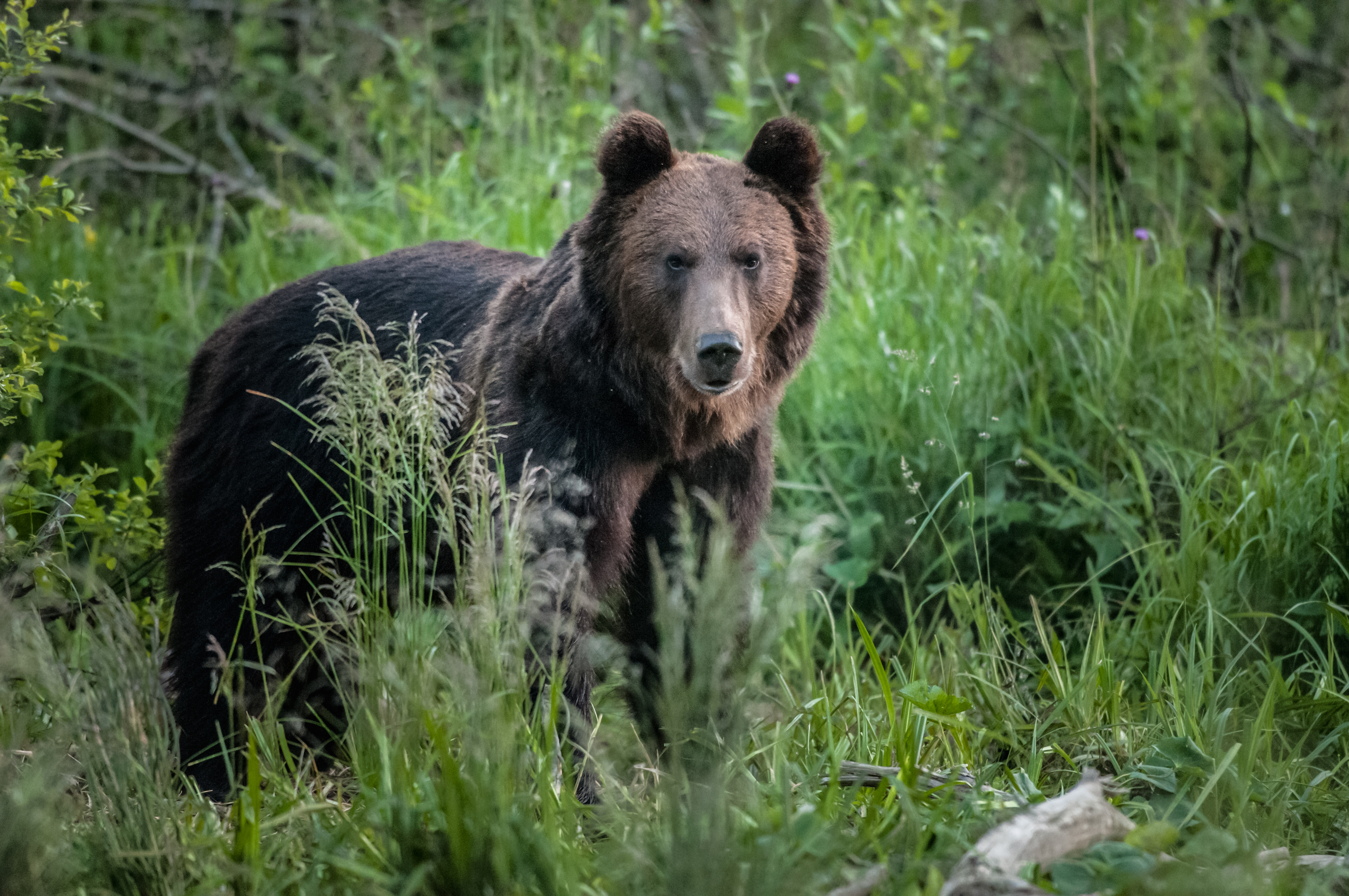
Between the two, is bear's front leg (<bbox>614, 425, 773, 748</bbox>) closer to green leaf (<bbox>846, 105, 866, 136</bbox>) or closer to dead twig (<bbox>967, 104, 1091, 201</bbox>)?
dead twig (<bbox>967, 104, 1091, 201</bbox>)

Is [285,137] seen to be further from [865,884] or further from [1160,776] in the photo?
[865,884]

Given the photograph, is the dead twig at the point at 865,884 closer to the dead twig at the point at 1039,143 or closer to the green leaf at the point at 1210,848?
the green leaf at the point at 1210,848

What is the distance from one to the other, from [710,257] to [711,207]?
0.58 ft

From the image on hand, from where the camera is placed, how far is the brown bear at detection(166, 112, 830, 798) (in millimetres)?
3283

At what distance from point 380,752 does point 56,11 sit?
251 inches

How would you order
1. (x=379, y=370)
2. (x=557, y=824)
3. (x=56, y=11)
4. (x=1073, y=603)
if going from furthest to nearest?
(x=56, y=11) < (x=1073, y=603) < (x=379, y=370) < (x=557, y=824)

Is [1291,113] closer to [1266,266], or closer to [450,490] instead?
[1266,266]

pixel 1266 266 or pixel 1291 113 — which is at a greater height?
pixel 1291 113

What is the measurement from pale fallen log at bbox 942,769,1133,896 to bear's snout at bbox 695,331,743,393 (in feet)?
4.84

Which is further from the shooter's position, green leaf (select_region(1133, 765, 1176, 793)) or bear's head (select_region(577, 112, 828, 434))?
bear's head (select_region(577, 112, 828, 434))

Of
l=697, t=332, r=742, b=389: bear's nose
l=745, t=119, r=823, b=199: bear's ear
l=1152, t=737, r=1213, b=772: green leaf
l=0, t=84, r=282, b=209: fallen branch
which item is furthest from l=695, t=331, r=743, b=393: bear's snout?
l=0, t=84, r=282, b=209: fallen branch

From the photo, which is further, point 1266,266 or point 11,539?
point 1266,266

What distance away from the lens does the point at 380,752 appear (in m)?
2.19

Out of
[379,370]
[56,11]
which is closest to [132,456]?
[379,370]
